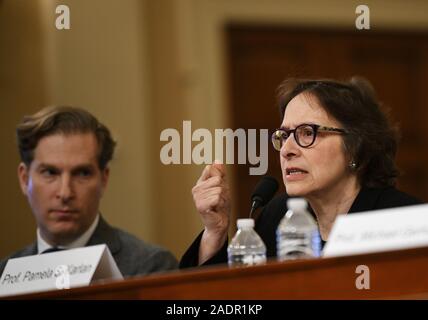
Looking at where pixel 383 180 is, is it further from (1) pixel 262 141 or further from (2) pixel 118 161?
(2) pixel 118 161

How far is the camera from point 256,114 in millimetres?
4418

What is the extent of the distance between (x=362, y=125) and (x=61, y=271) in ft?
2.91

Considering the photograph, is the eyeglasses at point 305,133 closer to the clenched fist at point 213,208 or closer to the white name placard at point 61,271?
the clenched fist at point 213,208

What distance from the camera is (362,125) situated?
7.48 feet

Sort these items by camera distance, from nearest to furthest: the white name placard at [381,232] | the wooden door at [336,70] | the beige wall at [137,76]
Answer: the white name placard at [381,232] < the beige wall at [137,76] < the wooden door at [336,70]

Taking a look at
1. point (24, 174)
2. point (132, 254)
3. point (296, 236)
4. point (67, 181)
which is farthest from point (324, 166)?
point (24, 174)

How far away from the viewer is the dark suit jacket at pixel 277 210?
Result: 2148mm

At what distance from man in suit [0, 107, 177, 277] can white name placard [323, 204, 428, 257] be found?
43.0 inches

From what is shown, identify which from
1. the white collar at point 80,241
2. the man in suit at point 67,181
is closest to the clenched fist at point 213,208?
the man in suit at point 67,181

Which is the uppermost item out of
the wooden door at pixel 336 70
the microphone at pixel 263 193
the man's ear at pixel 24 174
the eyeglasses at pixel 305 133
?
the wooden door at pixel 336 70

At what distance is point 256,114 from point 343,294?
118 inches

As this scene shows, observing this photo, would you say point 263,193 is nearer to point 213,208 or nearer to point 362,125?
point 213,208

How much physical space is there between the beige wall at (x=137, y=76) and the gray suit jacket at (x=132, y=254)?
40.7 inches
